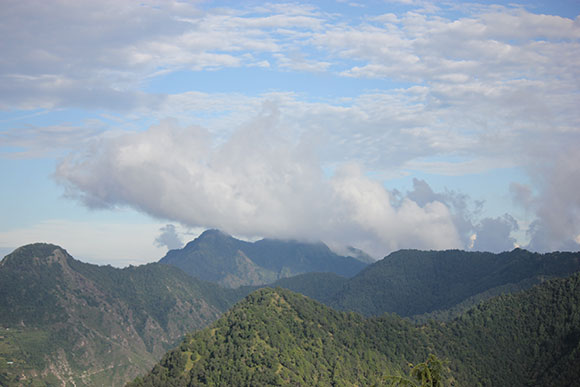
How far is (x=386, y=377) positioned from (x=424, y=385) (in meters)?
5.55

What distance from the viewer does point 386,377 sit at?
207 ft

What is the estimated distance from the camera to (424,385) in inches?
2559
